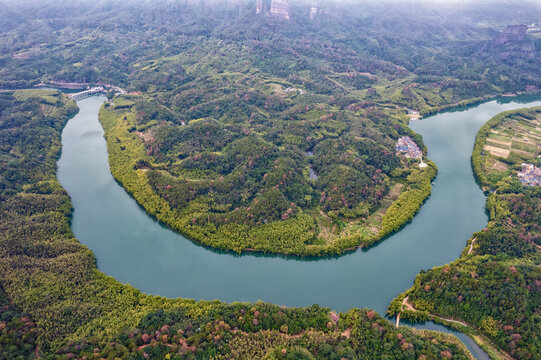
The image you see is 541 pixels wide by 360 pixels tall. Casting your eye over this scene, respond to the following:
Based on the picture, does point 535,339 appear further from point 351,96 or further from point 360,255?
point 351,96

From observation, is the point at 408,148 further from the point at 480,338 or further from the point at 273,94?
the point at 480,338

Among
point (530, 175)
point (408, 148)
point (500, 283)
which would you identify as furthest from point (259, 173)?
point (530, 175)

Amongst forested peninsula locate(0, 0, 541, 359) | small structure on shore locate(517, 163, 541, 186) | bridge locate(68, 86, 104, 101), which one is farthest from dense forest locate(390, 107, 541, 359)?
bridge locate(68, 86, 104, 101)

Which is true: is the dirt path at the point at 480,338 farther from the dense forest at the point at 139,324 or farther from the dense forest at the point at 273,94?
the dense forest at the point at 273,94

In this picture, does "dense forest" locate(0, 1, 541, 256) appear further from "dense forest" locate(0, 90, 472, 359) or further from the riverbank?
"dense forest" locate(0, 90, 472, 359)

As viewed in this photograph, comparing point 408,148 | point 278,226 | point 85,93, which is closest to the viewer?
point 278,226

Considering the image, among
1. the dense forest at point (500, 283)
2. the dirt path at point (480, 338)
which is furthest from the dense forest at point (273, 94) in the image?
the dirt path at point (480, 338)
